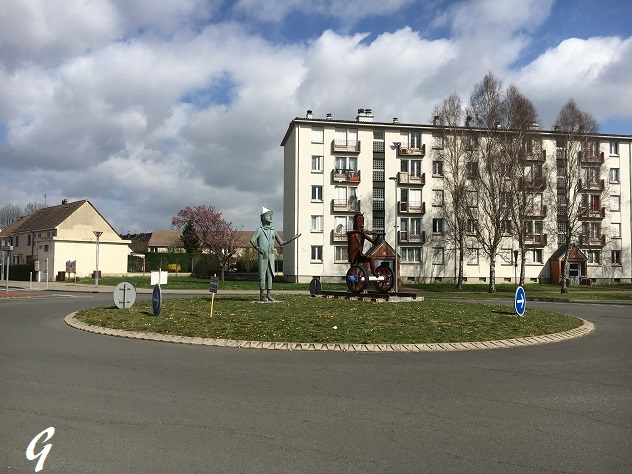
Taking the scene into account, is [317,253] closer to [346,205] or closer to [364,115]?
[346,205]

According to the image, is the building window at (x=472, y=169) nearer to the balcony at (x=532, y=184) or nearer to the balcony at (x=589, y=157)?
the balcony at (x=532, y=184)

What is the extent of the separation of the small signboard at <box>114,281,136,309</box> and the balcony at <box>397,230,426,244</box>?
133 feet

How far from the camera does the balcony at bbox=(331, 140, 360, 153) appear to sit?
54.0 m

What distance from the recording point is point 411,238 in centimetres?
5516

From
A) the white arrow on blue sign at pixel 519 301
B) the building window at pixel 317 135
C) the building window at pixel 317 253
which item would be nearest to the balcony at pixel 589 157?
the building window at pixel 317 135

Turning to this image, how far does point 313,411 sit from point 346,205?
48.4 metres

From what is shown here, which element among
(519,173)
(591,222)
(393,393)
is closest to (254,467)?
(393,393)

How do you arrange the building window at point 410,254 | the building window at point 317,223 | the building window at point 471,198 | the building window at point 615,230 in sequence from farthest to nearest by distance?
1. the building window at point 615,230
2. the building window at point 410,254
3. the building window at point 317,223
4. the building window at point 471,198

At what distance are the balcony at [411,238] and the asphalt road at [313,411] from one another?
4525 cm

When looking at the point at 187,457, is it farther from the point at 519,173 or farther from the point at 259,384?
the point at 519,173

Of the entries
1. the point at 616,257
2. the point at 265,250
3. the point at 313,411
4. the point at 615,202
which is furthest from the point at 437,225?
the point at 313,411

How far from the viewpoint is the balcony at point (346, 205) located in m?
53.7

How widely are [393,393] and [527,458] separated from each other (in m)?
2.38

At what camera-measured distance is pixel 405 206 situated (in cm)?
5556
